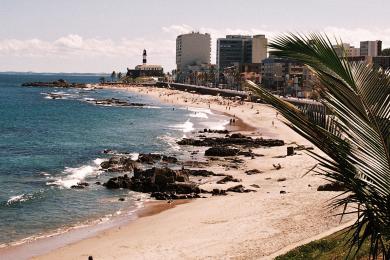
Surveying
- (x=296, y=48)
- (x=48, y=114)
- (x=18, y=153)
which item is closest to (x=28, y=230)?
(x=296, y=48)

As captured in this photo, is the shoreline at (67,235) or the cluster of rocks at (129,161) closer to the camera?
the shoreline at (67,235)

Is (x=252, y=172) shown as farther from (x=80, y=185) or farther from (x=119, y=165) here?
(x=80, y=185)

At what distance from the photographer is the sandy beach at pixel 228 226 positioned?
22859 millimetres

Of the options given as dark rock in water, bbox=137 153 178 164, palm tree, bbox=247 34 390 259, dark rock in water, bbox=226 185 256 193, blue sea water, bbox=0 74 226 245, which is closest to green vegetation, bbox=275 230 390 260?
palm tree, bbox=247 34 390 259

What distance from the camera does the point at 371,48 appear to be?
194875 mm

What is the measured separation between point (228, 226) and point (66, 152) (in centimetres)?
3418

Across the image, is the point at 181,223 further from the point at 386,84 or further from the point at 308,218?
the point at 386,84

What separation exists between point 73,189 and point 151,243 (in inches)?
575

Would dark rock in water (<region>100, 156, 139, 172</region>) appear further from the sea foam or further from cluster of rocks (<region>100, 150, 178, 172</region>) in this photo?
the sea foam

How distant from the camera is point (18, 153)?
57.2 metres

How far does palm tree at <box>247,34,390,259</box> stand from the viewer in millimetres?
4758

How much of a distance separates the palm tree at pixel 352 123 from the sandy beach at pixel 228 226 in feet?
34.2

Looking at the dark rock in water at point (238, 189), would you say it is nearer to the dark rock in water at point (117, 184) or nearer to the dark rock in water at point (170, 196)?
the dark rock in water at point (170, 196)

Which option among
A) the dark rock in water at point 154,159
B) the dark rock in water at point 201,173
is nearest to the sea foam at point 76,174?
the dark rock in water at point 154,159
